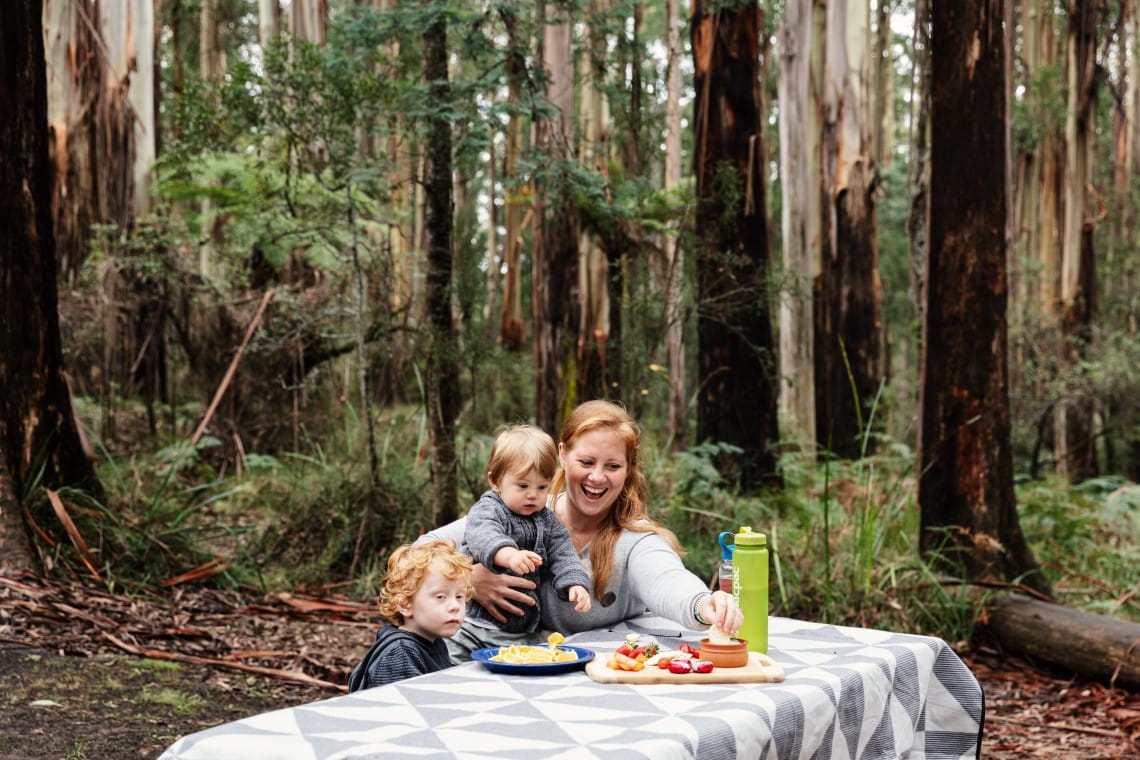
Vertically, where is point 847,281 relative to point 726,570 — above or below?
above

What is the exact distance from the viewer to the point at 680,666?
102 inches

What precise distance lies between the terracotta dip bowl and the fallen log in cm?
362

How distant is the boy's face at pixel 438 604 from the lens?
9.22 feet

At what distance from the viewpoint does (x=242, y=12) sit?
24.5 metres

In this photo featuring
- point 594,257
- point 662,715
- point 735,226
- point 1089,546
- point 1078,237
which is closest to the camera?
point 662,715

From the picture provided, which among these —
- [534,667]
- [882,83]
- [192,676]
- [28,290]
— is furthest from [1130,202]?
[534,667]

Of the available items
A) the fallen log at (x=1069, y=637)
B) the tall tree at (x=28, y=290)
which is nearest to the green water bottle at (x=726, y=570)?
the fallen log at (x=1069, y=637)

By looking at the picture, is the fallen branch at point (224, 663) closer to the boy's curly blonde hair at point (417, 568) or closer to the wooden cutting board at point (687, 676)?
the boy's curly blonde hair at point (417, 568)

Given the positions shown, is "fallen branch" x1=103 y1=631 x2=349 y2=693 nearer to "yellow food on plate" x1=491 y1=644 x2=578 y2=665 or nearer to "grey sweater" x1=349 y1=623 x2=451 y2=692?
"grey sweater" x1=349 y1=623 x2=451 y2=692

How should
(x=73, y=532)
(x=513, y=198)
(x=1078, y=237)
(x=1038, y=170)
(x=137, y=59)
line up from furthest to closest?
(x=1038, y=170)
(x=1078, y=237)
(x=137, y=59)
(x=513, y=198)
(x=73, y=532)

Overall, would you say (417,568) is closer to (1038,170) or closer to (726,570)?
(726,570)

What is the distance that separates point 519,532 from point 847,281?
9.85m

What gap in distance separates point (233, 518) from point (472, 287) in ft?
8.83

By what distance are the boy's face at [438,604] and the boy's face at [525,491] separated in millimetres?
348
